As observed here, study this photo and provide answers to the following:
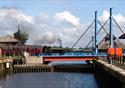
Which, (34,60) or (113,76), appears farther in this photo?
(34,60)

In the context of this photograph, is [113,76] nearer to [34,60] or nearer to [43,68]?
[43,68]

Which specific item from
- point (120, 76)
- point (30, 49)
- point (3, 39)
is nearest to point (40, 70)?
point (30, 49)

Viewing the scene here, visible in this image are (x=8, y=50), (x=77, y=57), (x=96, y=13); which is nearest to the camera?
(x=77, y=57)

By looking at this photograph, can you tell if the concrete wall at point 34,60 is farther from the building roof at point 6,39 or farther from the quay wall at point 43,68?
the building roof at point 6,39

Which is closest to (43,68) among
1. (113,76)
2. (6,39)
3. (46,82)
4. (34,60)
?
(34,60)

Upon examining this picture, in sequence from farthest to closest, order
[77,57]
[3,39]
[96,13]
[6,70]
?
[3,39], [96,13], [77,57], [6,70]

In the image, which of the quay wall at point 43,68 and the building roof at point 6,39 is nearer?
the quay wall at point 43,68

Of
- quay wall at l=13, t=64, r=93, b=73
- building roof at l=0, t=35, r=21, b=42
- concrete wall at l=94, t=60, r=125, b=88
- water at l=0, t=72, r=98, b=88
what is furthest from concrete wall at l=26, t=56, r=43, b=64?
concrete wall at l=94, t=60, r=125, b=88

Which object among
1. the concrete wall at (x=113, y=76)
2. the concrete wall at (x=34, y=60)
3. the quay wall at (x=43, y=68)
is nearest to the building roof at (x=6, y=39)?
the concrete wall at (x=34, y=60)

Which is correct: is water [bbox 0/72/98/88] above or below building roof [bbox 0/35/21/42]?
below

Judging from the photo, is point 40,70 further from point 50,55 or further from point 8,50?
point 8,50

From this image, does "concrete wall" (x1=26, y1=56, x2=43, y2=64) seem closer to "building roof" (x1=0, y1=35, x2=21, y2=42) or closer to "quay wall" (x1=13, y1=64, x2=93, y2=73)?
"quay wall" (x1=13, y1=64, x2=93, y2=73)

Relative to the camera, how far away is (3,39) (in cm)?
17925

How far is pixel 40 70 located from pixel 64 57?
11.7 metres
